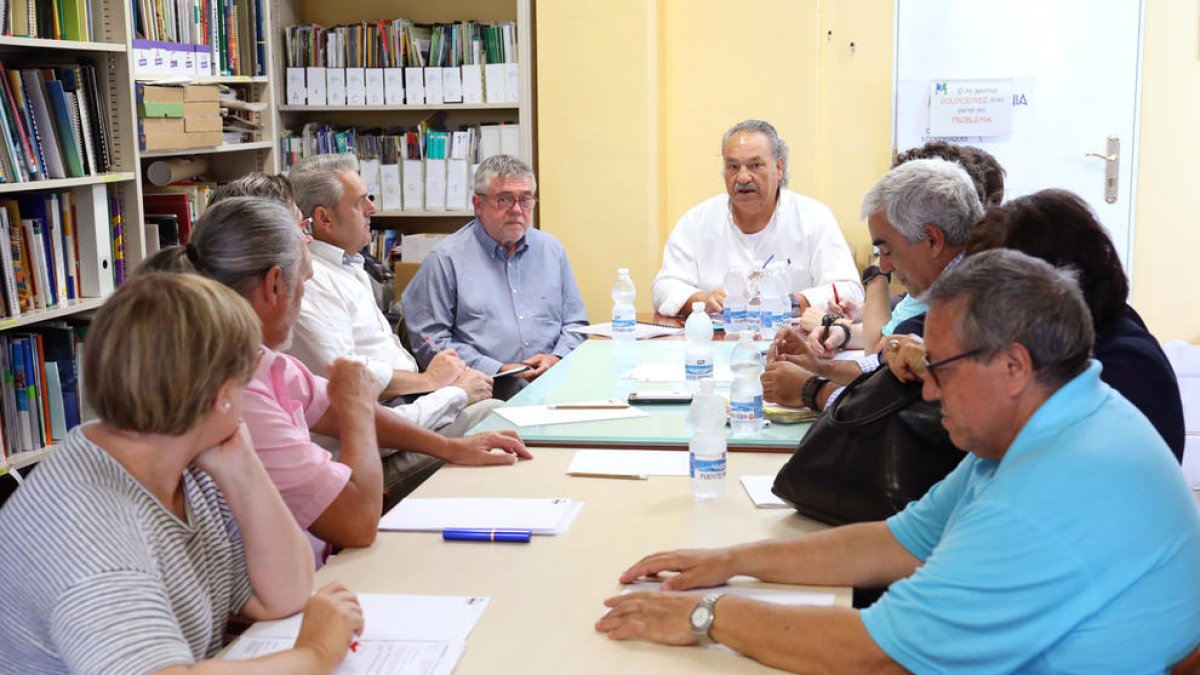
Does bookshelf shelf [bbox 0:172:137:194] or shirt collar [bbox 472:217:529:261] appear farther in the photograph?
shirt collar [bbox 472:217:529:261]

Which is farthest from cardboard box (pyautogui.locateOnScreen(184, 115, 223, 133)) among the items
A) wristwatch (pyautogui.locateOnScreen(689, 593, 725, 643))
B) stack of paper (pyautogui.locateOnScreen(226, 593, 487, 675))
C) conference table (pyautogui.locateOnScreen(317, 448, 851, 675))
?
wristwatch (pyautogui.locateOnScreen(689, 593, 725, 643))

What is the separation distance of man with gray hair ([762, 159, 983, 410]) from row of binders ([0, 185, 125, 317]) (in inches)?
95.8

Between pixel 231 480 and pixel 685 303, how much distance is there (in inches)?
121

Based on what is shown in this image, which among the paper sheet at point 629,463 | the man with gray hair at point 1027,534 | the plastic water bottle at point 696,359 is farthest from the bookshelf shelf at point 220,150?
the man with gray hair at point 1027,534

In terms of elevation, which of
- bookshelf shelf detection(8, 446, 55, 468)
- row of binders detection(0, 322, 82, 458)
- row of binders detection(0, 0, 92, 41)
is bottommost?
bookshelf shelf detection(8, 446, 55, 468)

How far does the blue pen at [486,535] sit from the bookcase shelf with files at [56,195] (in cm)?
225

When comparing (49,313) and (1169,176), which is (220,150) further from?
(1169,176)

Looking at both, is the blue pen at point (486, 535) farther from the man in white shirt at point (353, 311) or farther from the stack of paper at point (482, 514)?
the man in white shirt at point (353, 311)

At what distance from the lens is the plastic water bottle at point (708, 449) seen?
7.41 feet

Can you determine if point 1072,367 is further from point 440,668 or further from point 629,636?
point 440,668

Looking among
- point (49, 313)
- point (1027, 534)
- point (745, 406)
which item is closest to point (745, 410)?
point (745, 406)

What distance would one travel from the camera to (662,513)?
2.25 meters

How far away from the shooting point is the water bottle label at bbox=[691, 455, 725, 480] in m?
2.26

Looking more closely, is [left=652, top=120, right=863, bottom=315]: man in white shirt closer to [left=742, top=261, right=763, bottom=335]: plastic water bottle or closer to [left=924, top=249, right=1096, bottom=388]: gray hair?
[left=742, top=261, right=763, bottom=335]: plastic water bottle
